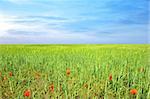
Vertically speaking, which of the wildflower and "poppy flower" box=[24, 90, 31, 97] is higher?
the wildflower

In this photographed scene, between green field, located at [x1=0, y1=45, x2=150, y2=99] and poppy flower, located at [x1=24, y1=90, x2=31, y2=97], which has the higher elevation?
green field, located at [x1=0, y1=45, x2=150, y2=99]

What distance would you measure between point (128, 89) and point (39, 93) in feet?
1.45

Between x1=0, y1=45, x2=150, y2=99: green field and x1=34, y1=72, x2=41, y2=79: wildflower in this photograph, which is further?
x1=34, y1=72, x2=41, y2=79: wildflower

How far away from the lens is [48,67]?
1.97m

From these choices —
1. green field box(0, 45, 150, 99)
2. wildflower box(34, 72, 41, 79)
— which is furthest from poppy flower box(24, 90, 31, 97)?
wildflower box(34, 72, 41, 79)

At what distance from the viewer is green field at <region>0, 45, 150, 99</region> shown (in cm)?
161

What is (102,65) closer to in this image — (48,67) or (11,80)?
(48,67)

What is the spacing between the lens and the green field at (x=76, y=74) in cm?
A: 161

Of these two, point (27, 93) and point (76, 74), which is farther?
point (76, 74)

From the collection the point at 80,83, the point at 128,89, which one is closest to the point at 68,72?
the point at 80,83

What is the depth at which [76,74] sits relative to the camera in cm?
179

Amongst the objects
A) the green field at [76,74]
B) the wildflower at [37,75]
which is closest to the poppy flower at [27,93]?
the green field at [76,74]

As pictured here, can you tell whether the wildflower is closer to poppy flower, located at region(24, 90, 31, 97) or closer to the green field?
the green field

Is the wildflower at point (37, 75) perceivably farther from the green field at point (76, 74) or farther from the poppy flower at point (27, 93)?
the poppy flower at point (27, 93)
